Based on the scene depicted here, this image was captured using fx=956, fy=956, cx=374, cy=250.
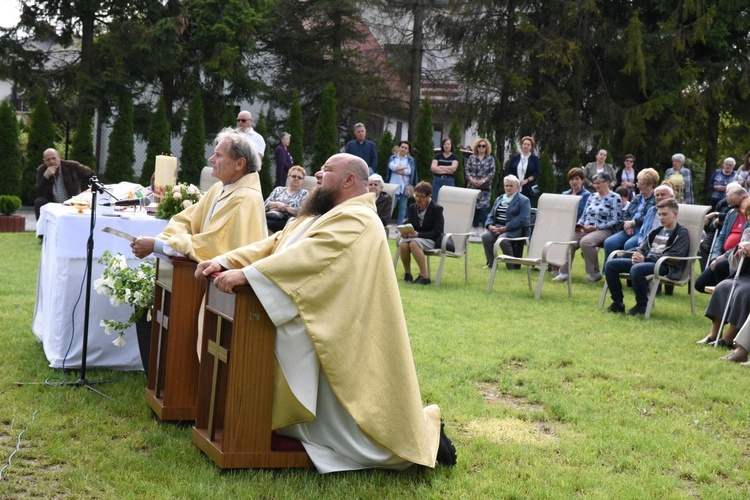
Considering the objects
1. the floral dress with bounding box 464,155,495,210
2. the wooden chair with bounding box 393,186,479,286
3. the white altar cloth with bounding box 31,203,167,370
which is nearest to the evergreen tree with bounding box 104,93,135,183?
the floral dress with bounding box 464,155,495,210

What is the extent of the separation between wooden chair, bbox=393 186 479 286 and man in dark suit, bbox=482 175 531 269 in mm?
491

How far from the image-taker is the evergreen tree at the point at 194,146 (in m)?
21.5

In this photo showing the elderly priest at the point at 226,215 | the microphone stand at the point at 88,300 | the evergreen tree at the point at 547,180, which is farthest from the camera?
the evergreen tree at the point at 547,180

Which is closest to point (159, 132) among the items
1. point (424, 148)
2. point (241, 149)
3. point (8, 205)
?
point (424, 148)

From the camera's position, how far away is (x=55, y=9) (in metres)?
23.1

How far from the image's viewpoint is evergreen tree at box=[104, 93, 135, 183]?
2147 cm

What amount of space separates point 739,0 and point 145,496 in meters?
24.7

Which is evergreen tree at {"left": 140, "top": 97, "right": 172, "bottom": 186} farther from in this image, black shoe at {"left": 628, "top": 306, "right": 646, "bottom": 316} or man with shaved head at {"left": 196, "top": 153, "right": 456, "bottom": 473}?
man with shaved head at {"left": 196, "top": 153, "right": 456, "bottom": 473}

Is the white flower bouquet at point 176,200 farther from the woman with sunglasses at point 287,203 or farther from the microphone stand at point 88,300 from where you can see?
the woman with sunglasses at point 287,203

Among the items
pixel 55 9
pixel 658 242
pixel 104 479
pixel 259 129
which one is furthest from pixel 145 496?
pixel 55 9

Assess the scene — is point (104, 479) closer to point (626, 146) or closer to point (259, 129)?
point (259, 129)

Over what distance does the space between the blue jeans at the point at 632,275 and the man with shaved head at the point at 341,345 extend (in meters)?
5.82

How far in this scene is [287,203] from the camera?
12953 millimetres

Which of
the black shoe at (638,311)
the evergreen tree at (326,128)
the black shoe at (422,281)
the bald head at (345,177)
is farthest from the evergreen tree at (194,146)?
the bald head at (345,177)
